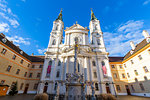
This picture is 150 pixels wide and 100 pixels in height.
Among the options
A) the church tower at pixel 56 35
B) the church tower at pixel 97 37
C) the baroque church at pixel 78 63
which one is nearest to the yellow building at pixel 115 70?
the baroque church at pixel 78 63

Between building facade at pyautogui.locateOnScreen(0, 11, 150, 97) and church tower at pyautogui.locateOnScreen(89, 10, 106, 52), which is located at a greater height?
church tower at pyautogui.locateOnScreen(89, 10, 106, 52)

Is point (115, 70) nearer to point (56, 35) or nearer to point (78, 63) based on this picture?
point (78, 63)

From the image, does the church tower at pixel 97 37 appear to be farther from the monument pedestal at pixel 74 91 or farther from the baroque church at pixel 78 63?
the monument pedestal at pixel 74 91

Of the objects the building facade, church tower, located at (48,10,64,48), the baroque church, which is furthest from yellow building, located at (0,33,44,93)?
church tower, located at (48,10,64,48)

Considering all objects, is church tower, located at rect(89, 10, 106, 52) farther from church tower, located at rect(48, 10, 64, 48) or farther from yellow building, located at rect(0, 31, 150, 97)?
church tower, located at rect(48, 10, 64, 48)

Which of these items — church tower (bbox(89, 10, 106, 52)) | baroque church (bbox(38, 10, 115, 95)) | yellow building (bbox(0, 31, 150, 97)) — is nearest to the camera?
yellow building (bbox(0, 31, 150, 97))

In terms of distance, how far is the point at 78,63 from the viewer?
84.2 ft

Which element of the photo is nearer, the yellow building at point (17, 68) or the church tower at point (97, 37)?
the yellow building at point (17, 68)

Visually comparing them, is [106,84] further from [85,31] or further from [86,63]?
[85,31]

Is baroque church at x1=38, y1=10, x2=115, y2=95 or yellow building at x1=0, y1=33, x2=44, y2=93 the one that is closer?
yellow building at x1=0, y1=33, x2=44, y2=93

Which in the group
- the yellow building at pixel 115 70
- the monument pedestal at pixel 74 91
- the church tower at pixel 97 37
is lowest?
the monument pedestal at pixel 74 91

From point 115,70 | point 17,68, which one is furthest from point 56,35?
point 115,70

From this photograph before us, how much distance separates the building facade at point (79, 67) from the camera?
836 inches

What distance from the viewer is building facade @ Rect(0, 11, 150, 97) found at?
2123cm
